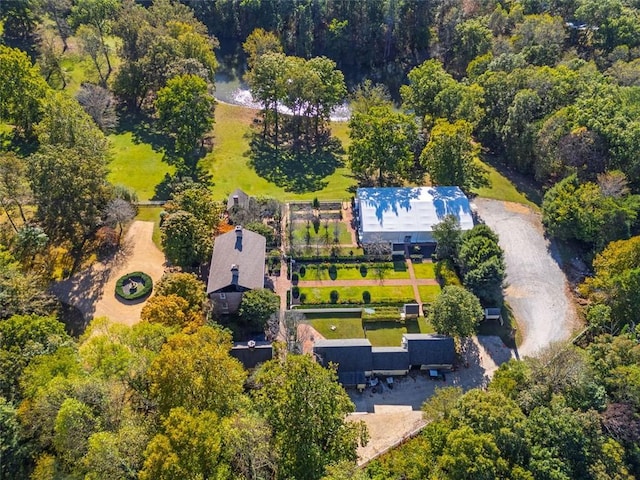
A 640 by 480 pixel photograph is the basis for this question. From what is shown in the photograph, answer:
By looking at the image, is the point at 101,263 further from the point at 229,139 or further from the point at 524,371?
the point at 524,371

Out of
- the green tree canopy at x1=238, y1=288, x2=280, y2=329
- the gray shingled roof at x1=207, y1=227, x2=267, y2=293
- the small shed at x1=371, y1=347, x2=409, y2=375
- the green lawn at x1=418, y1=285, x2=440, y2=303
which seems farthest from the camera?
the green lawn at x1=418, y1=285, x2=440, y2=303

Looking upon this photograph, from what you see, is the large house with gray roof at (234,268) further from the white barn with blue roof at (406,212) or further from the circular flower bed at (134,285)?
the white barn with blue roof at (406,212)

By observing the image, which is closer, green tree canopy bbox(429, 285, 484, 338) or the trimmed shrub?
green tree canopy bbox(429, 285, 484, 338)

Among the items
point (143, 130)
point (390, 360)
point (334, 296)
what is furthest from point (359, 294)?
point (143, 130)

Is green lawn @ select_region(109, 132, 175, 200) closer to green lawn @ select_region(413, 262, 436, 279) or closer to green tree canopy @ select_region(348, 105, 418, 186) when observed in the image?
green tree canopy @ select_region(348, 105, 418, 186)

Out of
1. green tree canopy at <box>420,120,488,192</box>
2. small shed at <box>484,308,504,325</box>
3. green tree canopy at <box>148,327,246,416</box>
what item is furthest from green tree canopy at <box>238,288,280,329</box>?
green tree canopy at <box>420,120,488,192</box>

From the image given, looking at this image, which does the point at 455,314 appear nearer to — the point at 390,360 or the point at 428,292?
the point at 390,360
